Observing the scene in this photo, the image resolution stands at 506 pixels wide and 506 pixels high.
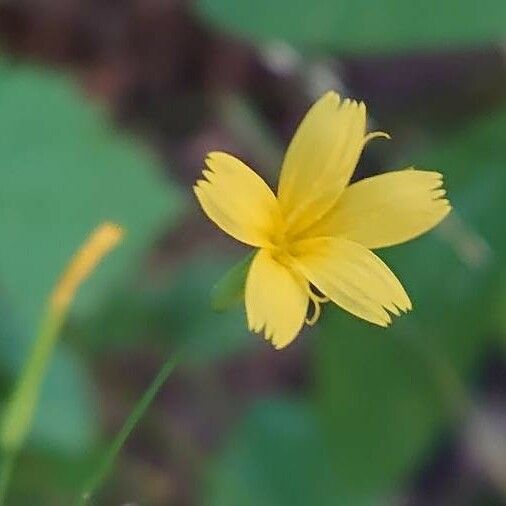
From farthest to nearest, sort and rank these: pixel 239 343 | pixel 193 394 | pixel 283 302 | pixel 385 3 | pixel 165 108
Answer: pixel 165 108 → pixel 193 394 → pixel 239 343 → pixel 385 3 → pixel 283 302

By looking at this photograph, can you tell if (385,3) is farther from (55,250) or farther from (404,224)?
(404,224)

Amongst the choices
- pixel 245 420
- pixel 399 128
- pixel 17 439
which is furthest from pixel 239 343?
pixel 17 439

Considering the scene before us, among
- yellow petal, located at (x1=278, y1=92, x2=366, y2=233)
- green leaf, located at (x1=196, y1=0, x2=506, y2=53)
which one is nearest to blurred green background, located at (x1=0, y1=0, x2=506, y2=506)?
green leaf, located at (x1=196, y1=0, x2=506, y2=53)

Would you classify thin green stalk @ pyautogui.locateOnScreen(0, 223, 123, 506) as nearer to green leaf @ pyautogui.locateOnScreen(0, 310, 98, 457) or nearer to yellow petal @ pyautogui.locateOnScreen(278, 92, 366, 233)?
yellow petal @ pyautogui.locateOnScreen(278, 92, 366, 233)

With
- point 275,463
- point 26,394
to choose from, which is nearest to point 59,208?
point 275,463

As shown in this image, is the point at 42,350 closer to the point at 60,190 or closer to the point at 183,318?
the point at 60,190
